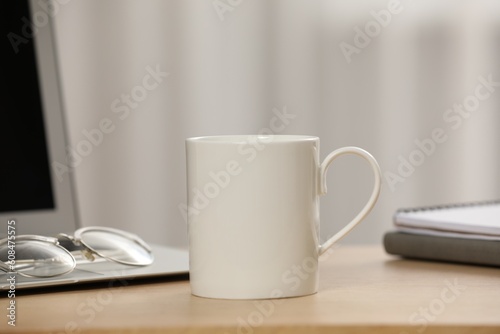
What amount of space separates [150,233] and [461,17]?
95 centimetres

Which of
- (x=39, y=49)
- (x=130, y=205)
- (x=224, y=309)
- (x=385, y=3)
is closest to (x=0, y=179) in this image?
(x=39, y=49)

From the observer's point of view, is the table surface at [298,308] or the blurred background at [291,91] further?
the blurred background at [291,91]

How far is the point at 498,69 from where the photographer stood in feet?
6.49

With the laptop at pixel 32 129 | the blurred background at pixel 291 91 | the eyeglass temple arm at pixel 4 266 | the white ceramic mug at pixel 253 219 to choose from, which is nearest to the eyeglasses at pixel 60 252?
the eyeglass temple arm at pixel 4 266

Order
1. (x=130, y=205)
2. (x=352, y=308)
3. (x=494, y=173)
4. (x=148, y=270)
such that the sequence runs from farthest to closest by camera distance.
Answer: (x=494, y=173) → (x=130, y=205) → (x=148, y=270) → (x=352, y=308)

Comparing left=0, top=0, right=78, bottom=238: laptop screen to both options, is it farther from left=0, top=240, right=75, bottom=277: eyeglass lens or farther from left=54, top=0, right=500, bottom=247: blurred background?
left=54, top=0, right=500, bottom=247: blurred background

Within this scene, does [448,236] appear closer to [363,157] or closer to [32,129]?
[363,157]

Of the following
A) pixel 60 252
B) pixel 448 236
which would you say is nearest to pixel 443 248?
pixel 448 236

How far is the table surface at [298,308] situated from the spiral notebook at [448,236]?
2 cm

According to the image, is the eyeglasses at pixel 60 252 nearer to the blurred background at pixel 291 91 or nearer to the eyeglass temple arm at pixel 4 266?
the eyeglass temple arm at pixel 4 266

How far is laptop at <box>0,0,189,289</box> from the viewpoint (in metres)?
0.97

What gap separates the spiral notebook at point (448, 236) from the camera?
74 centimetres

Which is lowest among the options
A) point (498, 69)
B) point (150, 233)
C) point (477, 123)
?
point (150, 233)

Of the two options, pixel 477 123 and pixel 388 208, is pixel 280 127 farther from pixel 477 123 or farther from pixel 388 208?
pixel 477 123
